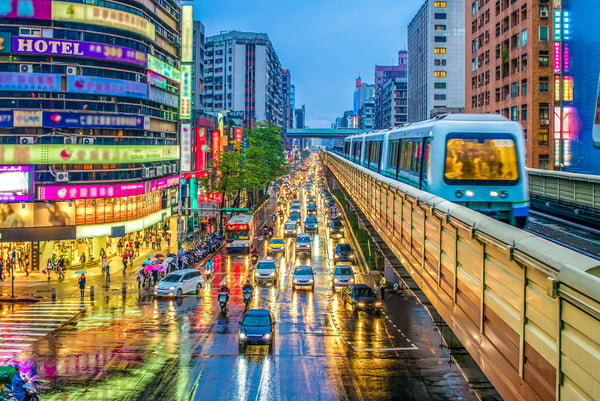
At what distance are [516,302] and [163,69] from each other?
165 feet

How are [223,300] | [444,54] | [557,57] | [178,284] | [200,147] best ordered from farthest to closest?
1. [444,54]
2. [200,147]
3. [557,57]
4. [178,284]
5. [223,300]

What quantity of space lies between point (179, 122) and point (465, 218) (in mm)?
53683

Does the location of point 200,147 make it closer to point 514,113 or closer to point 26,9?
point 26,9

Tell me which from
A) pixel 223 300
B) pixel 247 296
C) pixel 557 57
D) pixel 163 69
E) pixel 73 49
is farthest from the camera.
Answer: pixel 557 57

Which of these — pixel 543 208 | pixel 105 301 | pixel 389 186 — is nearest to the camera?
pixel 389 186

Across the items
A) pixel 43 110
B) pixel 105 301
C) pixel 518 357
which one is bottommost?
pixel 105 301

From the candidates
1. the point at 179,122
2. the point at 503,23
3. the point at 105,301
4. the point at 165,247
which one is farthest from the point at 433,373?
the point at 503,23

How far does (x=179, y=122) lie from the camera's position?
60.5m

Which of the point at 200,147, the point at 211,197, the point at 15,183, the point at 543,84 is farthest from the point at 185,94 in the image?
the point at 543,84

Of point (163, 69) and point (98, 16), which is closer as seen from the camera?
point (98, 16)

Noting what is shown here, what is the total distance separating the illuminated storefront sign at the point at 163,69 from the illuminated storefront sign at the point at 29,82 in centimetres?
911

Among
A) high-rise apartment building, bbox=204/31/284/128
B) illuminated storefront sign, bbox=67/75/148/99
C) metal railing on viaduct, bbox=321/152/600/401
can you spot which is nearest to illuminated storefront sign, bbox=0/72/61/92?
illuminated storefront sign, bbox=67/75/148/99

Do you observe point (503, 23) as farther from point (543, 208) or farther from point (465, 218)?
point (465, 218)

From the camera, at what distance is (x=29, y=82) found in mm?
41625
